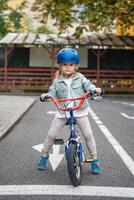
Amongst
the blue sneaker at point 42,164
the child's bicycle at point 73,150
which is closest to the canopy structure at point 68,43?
the blue sneaker at point 42,164

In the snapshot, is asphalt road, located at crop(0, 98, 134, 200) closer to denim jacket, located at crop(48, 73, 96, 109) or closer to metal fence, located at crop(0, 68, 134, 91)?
denim jacket, located at crop(48, 73, 96, 109)

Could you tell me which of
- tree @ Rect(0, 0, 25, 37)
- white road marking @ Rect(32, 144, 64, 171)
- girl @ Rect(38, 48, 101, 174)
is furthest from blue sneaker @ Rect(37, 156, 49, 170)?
tree @ Rect(0, 0, 25, 37)

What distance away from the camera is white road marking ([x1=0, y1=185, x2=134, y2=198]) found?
17.8 ft

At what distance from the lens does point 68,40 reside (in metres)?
33.0

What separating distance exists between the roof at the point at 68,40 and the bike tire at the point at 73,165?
25.9 m

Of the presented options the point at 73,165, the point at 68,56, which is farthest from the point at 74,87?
the point at 73,165

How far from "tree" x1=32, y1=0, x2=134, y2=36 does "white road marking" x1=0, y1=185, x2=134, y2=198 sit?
76.5 feet

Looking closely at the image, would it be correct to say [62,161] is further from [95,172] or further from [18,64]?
[18,64]

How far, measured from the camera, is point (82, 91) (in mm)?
6305

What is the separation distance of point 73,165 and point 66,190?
1.04 feet

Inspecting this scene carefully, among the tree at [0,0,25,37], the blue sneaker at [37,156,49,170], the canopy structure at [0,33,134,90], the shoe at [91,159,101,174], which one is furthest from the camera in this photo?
the tree at [0,0,25,37]

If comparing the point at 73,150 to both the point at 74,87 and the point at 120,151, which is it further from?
the point at 120,151

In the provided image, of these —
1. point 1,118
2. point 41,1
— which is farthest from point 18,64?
point 1,118

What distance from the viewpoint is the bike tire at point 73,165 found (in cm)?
572
